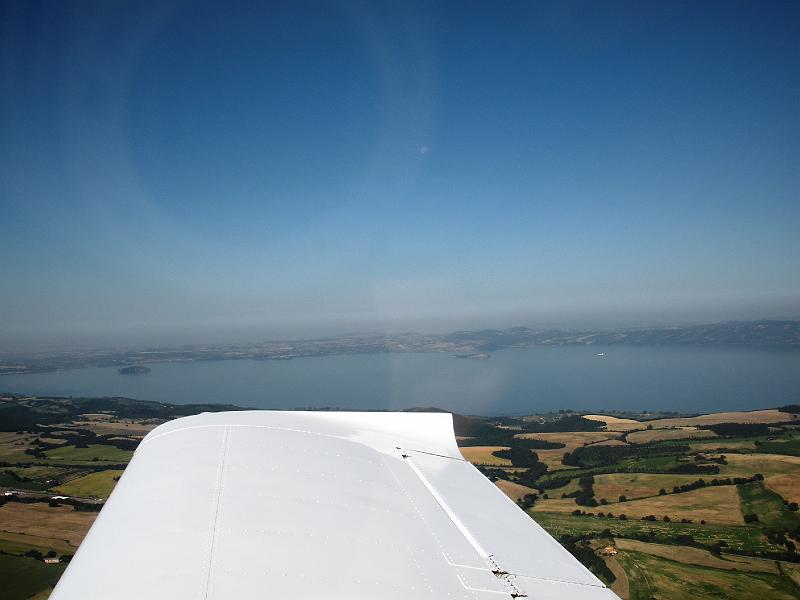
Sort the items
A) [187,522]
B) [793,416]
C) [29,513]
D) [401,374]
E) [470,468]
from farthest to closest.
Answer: [401,374] < [793,416] < [29,513] < [470,468] < [187,522]

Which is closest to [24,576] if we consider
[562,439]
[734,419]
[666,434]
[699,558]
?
[699,558]

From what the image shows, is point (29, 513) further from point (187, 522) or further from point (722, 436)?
point (722, 436)

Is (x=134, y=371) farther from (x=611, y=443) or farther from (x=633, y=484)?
(x=633, y=484)

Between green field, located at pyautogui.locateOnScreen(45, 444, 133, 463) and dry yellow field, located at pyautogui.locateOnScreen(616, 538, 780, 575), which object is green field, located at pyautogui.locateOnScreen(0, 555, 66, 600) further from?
dry yellow field, located at pyautogui.locateOnScreen(616, 538, 780, 575)

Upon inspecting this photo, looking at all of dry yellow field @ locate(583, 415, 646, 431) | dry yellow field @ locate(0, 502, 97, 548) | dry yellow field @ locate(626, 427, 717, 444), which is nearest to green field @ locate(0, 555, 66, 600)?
dry yellow field @ locate(0, 502, 97, 548)

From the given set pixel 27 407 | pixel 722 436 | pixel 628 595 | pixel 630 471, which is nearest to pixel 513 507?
pixel 628 595

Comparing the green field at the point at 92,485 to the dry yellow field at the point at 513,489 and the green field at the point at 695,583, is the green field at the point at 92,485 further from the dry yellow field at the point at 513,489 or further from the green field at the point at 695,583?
the green field at the point at 695,583
